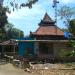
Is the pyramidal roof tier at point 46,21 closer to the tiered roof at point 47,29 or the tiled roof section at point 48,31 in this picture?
the tiered roof at point 47,29

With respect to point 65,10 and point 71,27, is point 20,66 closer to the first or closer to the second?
point 71,27

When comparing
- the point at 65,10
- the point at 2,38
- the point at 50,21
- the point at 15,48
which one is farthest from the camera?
the point at 2,38

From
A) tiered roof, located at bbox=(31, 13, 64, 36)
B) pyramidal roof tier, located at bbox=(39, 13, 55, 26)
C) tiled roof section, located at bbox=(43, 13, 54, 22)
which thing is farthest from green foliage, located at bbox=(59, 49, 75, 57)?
tiled roof section, located at bbox=(43, 13, 54, 22)

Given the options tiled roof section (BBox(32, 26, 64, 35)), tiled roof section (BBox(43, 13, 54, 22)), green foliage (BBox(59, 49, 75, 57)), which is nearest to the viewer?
green foliage (BBox(59, 49, 75, 57))

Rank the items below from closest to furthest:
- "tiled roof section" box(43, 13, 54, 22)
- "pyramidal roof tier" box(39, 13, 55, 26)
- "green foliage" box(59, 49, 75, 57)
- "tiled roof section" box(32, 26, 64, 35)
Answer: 1. "green foliage" box(59, 49, 75, 57)
2. "tiled roof section" box(32, 26, 64, 35)
3. "pyramidal roof tier" box(39, 13, 55, 26)
4. "tiled roof section" box(43, 13, 54, 22)

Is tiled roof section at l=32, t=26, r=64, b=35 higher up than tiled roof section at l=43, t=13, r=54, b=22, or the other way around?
tiled roof section at l=43, t=13, r=54, b=22

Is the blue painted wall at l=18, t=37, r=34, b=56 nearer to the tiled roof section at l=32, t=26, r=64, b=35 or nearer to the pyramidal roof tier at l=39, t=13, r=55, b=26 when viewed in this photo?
the tiled roof section at l=32, t=26, r=64, b=35

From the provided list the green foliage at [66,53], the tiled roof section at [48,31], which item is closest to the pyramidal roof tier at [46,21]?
the tiled roof section at [48,31]

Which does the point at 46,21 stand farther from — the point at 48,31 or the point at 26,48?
the point at 26,48

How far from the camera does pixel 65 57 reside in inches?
1454

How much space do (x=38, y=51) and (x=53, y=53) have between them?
1.88 m

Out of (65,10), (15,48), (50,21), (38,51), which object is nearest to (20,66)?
(38,51)

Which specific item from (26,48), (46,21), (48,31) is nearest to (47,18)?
(46,21)

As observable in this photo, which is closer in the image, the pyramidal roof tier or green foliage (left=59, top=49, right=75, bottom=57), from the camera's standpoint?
green foliage (left=59, top=49, right=75, bottom=57)
